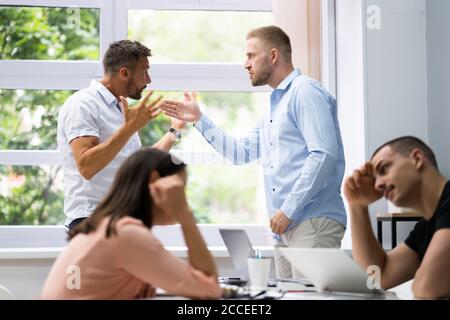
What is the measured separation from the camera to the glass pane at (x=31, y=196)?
172 inches

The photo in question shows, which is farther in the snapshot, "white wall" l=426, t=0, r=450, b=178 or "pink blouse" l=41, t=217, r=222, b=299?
"white wall" l=426, t=0, r=450, b=178

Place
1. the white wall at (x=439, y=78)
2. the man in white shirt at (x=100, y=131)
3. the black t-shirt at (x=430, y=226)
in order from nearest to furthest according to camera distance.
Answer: the black t-shirt at (x=430, y=226)
the man in white shirt at (x=100, y=131)
the white wall at (x=439, y=78)

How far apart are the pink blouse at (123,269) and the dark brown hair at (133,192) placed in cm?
3

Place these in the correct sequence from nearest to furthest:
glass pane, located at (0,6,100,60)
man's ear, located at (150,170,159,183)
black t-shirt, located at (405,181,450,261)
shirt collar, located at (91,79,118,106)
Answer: man's ear, located at (150,170,159,183), black t-shirt, located at (405,181,450,261), shirt collar, located at (91,79,118,106), glass pane, located at (0,6,100,60)

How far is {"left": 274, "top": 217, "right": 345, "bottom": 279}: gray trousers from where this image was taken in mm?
2959

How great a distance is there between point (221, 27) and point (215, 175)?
4.48 ft

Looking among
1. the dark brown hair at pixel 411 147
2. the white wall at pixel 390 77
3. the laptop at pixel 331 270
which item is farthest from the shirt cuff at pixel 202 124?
the laptop at pixel 331 270

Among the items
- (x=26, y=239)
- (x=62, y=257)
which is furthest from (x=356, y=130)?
(x=62, y=257)

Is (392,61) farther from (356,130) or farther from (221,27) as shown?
(221,27)

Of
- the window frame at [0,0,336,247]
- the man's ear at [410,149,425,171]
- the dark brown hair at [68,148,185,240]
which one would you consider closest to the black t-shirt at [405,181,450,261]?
the man's ear at [410,149,425,171]

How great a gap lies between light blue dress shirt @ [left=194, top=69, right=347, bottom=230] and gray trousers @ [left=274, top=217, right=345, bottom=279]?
0.03m

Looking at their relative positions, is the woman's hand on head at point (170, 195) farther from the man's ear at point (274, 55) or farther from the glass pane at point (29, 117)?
the glass pane at point (29, 117)

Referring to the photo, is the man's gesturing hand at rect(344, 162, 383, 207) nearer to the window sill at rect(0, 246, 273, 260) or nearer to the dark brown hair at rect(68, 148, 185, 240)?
the dark brown hair at rect(68, 148, 185, 240)

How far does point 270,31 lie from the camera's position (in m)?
3.30
